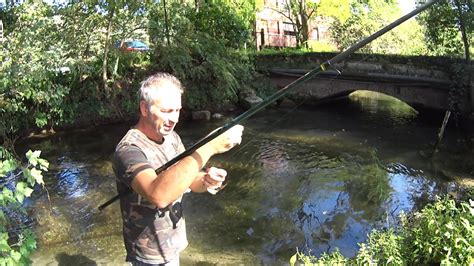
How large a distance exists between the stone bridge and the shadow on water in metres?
8.40

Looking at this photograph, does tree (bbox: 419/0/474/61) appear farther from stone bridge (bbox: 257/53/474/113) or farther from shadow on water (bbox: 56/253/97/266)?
shadow on water (bbox: 56/253/97/266)

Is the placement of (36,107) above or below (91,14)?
below

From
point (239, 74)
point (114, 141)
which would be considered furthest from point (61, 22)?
point (239, 74)

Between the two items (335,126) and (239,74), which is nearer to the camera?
(335,126)

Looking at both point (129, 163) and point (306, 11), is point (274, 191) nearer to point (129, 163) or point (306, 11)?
point (129, 163)

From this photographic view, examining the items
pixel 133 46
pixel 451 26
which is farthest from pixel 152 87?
pixel 133 46

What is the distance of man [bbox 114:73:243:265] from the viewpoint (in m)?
1.84

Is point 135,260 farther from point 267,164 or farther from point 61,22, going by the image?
point 61,22

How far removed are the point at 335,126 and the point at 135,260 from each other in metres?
12.5

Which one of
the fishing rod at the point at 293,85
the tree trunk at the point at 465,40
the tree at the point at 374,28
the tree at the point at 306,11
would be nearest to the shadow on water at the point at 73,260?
the fishing rod at the point at 293,85

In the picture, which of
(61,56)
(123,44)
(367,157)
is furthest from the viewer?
(123,44)

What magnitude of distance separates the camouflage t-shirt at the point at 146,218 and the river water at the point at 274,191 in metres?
3.08

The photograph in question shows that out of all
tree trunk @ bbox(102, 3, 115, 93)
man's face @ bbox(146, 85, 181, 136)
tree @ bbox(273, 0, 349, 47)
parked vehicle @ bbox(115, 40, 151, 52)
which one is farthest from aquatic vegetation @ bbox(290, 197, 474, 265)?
tree @ bbox(273, 0, 349, 47)

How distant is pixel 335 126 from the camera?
558 inches
